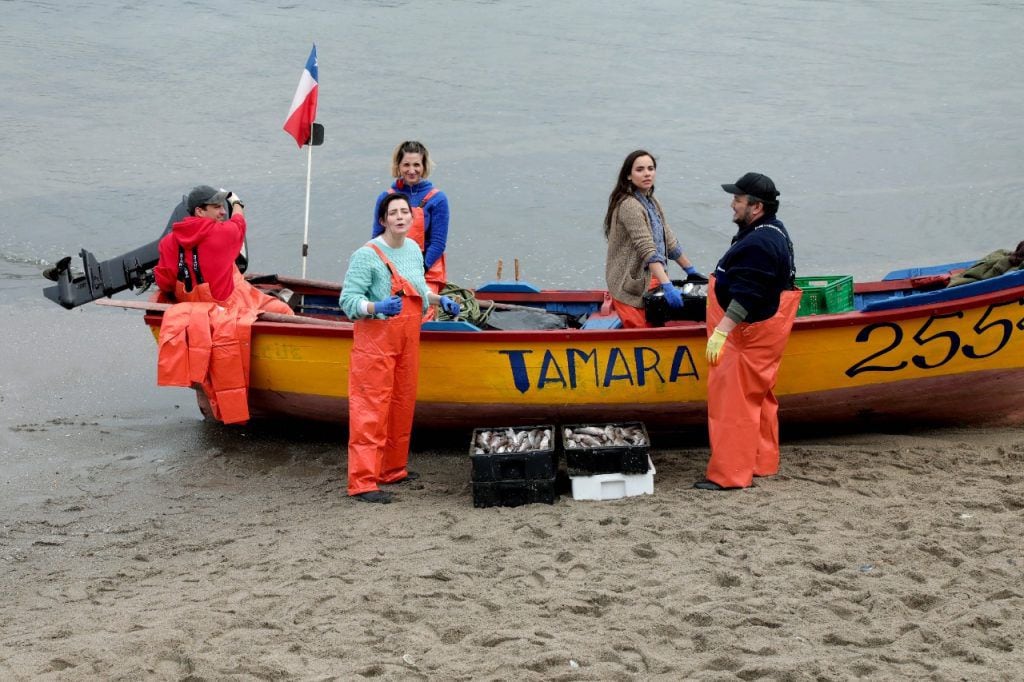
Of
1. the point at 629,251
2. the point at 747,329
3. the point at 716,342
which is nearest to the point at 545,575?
the point at 716,342

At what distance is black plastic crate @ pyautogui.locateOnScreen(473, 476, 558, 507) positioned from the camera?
6660 mm

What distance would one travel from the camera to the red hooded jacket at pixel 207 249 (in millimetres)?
7633

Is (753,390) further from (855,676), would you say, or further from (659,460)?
(855,676)

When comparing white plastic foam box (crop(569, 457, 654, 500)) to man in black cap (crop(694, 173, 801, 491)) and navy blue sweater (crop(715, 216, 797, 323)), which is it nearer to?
man in black cap (crop(694, 173, 801, 491))

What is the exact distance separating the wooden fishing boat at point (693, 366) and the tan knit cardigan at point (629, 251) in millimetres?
314

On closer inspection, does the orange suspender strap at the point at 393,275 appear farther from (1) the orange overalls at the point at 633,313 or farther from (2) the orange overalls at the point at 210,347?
(2) the orange overalls at the point at 210,347

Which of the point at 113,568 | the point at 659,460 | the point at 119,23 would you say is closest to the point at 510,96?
the point at 119,23

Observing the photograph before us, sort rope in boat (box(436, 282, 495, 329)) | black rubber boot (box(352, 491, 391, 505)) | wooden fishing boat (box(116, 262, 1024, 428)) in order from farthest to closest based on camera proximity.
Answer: rope in boat (box(436, 282, 495, 329)), wooden fishing boat (box(116, 262, 1024, 428)), black rubber boot (box(352, 491, 391, 505))

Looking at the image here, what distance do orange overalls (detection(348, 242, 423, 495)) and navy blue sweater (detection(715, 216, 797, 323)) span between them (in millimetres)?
1794

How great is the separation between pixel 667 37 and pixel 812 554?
1951cm

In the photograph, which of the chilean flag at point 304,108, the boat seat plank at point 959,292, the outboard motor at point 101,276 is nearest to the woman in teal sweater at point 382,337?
the outboard motor at point 101,276

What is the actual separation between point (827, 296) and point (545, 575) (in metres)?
3.12

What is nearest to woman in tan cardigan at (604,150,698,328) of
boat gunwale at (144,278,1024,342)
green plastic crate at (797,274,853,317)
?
boat gunwale at (144,278,1024,342)

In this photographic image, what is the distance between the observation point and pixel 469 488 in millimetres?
7168
